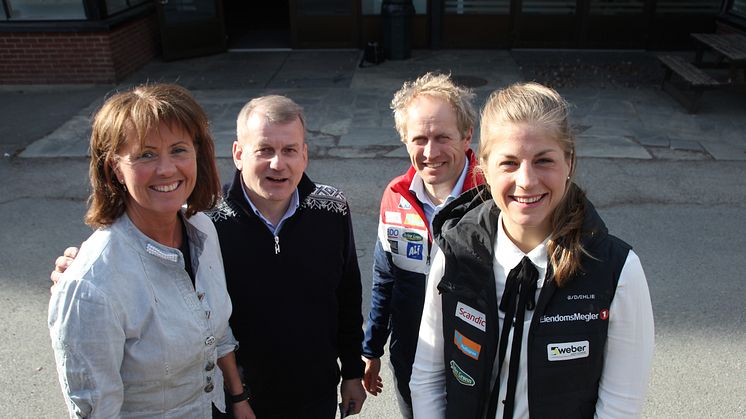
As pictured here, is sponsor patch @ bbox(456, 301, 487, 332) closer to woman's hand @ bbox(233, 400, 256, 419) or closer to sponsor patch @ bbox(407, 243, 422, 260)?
sponsor patch @ bbox(407, 243, 422, 260)

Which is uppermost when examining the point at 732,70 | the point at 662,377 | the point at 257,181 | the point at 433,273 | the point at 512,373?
the point at 257,181

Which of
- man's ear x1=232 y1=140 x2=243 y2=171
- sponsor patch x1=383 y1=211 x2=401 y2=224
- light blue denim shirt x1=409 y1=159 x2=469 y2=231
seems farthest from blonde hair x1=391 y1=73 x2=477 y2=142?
man's ear x1=232 y1=140 x2=243 y2=171

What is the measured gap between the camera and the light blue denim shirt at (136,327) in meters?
1.65

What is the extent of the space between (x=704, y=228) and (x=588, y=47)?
744 cm

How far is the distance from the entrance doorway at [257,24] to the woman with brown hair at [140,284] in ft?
37.0

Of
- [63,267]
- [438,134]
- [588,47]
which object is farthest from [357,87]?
[63,267]

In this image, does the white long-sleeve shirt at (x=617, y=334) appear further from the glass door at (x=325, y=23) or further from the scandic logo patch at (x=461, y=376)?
the glass door at (x=325, y=23)

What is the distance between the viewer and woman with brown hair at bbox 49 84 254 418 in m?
1.66

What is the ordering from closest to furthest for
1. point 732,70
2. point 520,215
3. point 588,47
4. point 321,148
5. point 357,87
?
point 520,215 < point 321,148 < point 732,70 < point 357,87 < point 588,47

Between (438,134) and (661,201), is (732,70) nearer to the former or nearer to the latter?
(661,201)

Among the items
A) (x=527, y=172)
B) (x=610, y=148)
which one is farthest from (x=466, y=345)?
(x=610, y=148)

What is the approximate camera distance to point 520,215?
68.4 inches

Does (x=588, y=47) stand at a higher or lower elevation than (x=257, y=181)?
lower

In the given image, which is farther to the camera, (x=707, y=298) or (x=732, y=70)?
(x=732, y=70)
